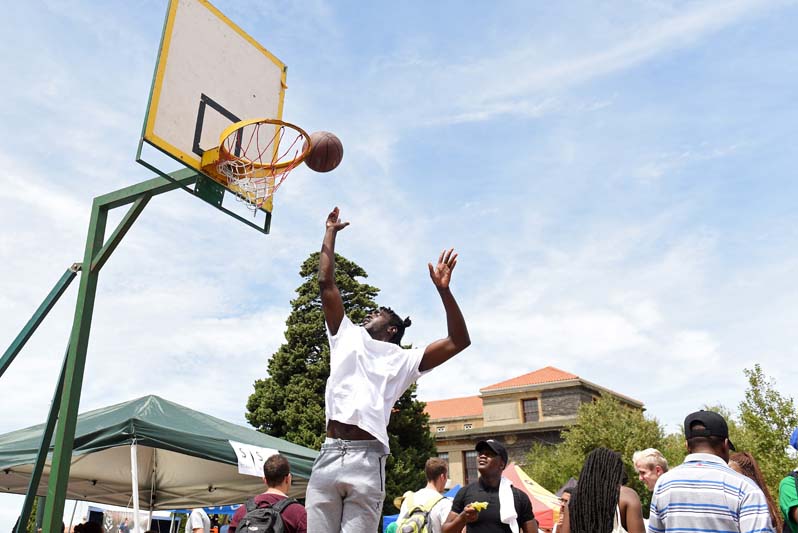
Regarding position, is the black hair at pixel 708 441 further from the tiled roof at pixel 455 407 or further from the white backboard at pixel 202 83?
the tiled roof at pixel 455 407

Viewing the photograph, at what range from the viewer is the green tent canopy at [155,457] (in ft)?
24.0

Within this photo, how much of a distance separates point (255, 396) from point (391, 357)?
2837cm

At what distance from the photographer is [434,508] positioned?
19.4ft

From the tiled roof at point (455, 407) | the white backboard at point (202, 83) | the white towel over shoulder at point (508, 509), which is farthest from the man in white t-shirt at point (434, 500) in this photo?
the tiled roof at point (455, 407)

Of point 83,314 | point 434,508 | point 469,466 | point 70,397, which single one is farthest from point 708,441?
point 469,466

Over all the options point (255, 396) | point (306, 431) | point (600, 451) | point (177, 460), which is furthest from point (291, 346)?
point (600, 451)

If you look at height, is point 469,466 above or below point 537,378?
below

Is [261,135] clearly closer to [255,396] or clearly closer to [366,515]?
[366,515]

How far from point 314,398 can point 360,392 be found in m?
26.9

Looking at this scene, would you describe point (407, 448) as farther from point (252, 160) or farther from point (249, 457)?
point (252, 160)

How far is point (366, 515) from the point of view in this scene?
3395 mm

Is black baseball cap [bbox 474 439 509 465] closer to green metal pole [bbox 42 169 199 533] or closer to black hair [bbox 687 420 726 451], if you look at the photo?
black hair [bbox 687 420 726 451]

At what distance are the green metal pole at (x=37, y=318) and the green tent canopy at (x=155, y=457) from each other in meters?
1.04

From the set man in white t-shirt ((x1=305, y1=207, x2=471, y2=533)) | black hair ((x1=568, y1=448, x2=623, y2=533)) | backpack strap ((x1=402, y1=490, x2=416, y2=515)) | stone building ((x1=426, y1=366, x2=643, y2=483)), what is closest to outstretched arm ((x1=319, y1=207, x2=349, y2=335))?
man in white t-shirt ((x1=305, y1=207, x2=471, y2=533))
